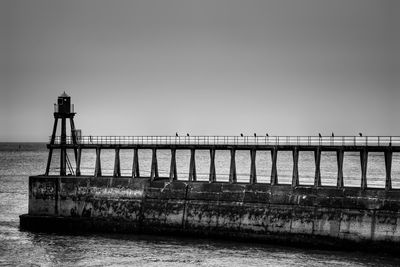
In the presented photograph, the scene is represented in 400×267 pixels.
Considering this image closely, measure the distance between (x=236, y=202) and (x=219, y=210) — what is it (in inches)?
56.0

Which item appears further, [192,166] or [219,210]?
[192,166]

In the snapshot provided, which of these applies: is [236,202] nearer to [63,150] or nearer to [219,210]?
[219,210]

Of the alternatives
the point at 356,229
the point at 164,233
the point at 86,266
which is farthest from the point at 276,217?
the point at 86,266

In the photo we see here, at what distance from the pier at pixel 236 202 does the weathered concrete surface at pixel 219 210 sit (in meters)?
0.07

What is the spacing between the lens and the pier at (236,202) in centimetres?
4719

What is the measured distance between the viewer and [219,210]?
51.9 m

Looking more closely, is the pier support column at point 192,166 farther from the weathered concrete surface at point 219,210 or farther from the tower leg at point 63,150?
the tower leg at point 63,150

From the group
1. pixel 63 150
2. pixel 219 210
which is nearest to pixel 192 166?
pixel 219 210

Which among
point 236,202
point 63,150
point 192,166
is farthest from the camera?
point 63,150

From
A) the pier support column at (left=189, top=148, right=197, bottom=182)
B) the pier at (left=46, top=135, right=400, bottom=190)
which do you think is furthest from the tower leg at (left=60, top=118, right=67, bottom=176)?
the pier support column at (left=189, top=148, right=197, bottom=182)

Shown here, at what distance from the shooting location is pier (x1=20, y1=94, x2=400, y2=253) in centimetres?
4719

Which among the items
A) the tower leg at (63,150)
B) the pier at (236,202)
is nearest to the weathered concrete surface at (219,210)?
the pier at (236,202)

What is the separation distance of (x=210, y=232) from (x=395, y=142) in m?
15.1

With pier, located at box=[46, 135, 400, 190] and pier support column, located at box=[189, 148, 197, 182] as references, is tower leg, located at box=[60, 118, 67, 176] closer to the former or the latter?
pier, located at box=[46, 135, 400, 190]
